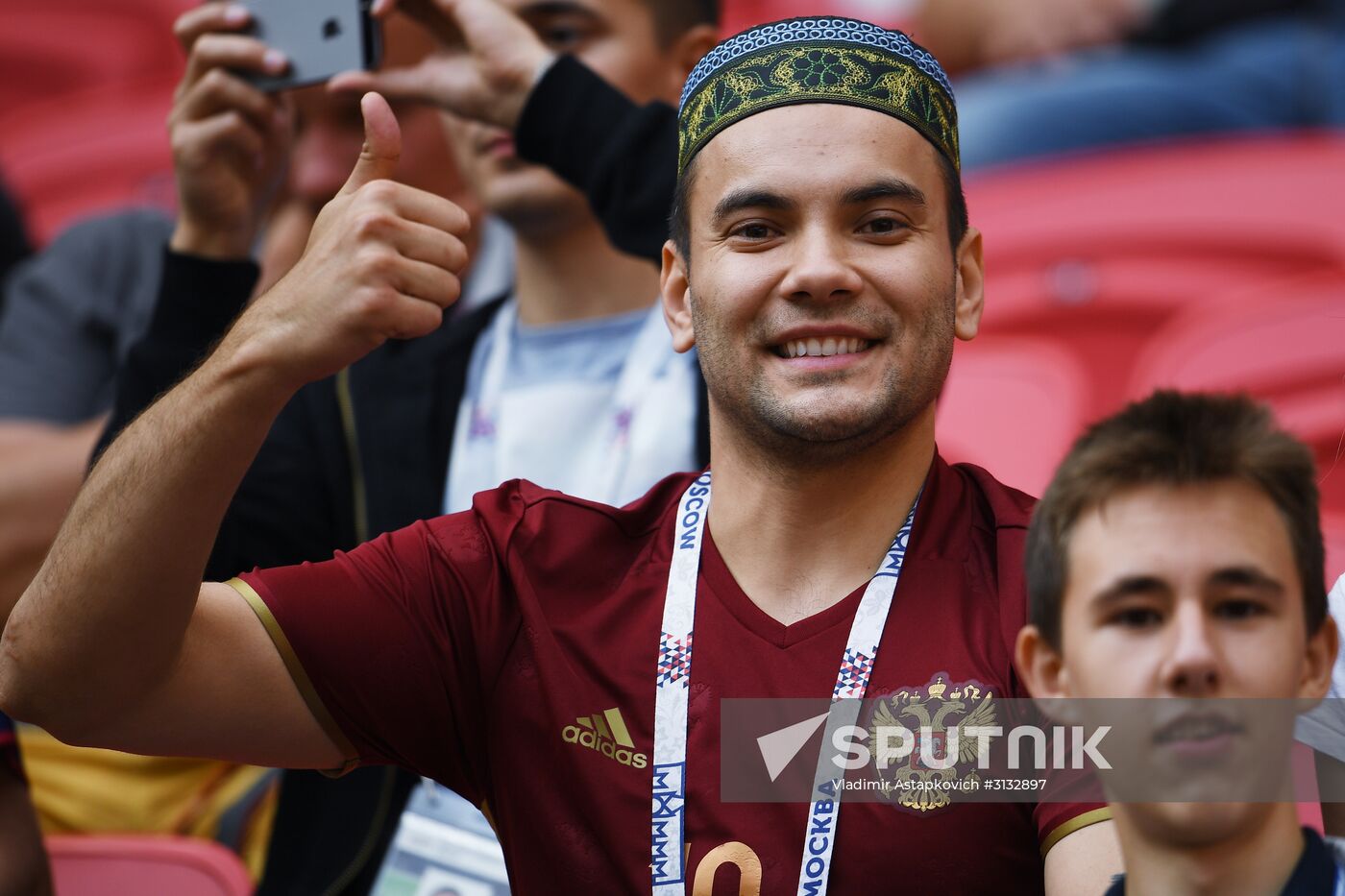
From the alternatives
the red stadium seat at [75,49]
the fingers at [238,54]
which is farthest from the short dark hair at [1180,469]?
the red stadium seat at [75,49]

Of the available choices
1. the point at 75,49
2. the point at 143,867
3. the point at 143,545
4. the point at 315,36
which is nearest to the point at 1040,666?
the point at 143,545

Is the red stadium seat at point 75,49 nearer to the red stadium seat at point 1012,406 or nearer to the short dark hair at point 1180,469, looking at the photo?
the red stadium seat at point 1012,406

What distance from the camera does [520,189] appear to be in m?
3.25

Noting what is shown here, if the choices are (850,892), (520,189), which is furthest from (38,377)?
(850,892)

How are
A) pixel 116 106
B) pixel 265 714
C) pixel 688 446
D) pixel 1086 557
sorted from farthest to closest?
pixel 116 106 < pixel 688 446 < pixel 265 714 < pixel 1086 557

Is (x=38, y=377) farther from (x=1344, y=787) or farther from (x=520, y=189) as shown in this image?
(x=1344, y=787)

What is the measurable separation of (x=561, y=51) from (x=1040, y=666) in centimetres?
201

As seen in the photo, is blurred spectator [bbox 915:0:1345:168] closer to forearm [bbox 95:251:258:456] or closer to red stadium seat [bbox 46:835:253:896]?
forearm [bbox 95:251:258:456]

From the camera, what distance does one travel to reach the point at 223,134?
9.21 ft

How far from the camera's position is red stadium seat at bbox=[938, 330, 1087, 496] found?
409cm

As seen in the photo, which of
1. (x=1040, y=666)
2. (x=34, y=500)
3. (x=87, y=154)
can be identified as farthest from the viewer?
(x=87, y=154)

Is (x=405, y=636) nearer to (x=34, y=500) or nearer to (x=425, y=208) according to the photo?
(x=425, y=208)

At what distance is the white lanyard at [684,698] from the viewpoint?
185cm

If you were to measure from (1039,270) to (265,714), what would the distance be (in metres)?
2.73
